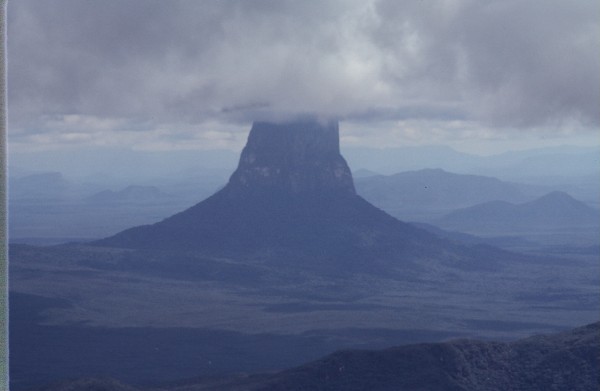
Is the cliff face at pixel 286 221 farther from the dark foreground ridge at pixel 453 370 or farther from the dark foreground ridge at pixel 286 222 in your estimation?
the dark foreground ridge at pixel 453 370

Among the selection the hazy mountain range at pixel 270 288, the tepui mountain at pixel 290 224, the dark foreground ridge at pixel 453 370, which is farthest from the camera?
the tepui mountain at pixel 290 224

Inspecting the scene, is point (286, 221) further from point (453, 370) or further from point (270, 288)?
point (453, 370)

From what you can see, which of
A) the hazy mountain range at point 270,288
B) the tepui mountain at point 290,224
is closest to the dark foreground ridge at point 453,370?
the hazy mountain range at point 270,288

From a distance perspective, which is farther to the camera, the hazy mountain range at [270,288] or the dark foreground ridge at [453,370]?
the hazy mountain range at [270,288]

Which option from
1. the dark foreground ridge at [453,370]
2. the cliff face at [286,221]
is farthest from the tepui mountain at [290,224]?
the dark foreground ridge at [453,370]

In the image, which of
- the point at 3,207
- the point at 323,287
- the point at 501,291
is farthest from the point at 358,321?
the point at 3,207

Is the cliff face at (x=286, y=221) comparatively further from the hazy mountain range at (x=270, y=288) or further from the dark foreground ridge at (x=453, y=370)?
the dark foreground ridge at (x=453, y=370)

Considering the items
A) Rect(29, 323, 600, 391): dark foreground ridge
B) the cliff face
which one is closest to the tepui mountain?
the cliff face

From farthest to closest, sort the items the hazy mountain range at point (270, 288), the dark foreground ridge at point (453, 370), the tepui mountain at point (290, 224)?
the tepui mountain at point (290, 224), the hazy mountain range at point (270, 288), the dark foreground ridge at point (453, 370)

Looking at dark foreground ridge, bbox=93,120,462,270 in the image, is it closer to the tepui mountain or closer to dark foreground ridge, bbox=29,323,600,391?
the tepui mountain

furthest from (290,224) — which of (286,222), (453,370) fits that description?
(453,370)
